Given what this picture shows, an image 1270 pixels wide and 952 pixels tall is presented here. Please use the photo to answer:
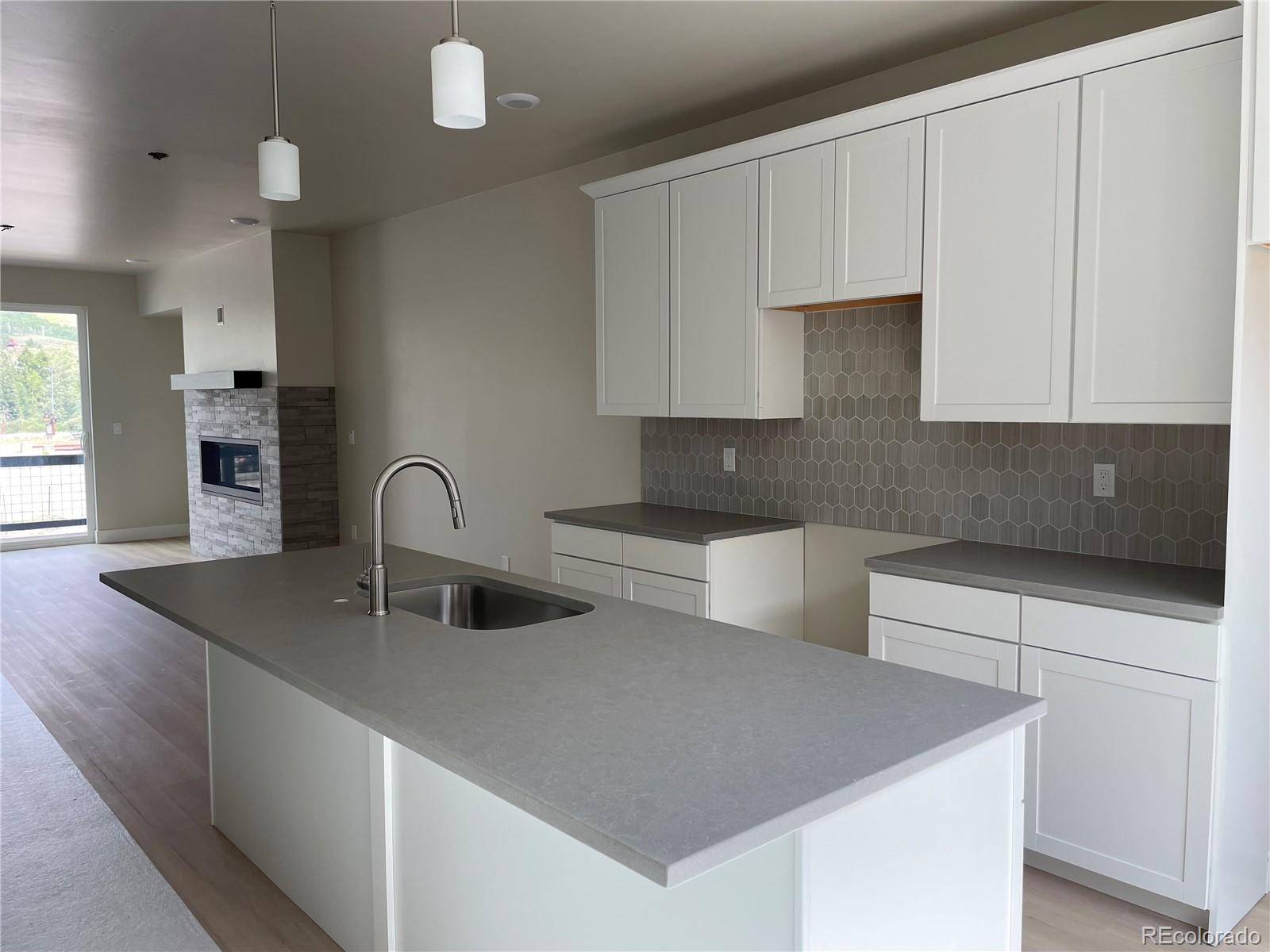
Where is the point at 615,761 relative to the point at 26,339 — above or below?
below

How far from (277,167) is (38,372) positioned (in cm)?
807

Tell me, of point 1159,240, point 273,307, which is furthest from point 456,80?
point 273,307

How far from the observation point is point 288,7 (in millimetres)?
2881

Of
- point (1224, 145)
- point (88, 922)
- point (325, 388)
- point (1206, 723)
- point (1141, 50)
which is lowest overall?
point (88, 922)

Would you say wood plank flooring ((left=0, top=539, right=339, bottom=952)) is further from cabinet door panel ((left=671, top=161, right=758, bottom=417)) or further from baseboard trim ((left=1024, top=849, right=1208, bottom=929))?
cabinet door panel ((left=671, top=161, right=758, bottom=417))

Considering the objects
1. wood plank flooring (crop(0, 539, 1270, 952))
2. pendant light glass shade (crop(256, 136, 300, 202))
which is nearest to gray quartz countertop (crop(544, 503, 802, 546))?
wood plank flooring (crop(0, 539, 1270, 952))

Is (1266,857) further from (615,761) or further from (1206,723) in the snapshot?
(615,761)

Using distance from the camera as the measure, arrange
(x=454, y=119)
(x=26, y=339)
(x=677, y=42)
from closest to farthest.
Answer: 1. (x=454, y=119)
2. (x=677, y=42)
3. (x=26, y=339)

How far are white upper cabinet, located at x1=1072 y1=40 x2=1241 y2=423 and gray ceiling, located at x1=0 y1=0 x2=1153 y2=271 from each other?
2.15 ft

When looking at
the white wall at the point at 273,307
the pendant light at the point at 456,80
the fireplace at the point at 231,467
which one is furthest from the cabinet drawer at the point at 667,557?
the fireplace at the point at 231,467

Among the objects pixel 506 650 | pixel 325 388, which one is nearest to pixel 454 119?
pixel 506 650

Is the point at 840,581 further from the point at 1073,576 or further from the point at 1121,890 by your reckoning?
the point at 1121,890

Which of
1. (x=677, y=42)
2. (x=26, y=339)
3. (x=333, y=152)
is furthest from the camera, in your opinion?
(x=26, y=339)

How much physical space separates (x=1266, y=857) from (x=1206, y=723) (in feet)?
2.22
